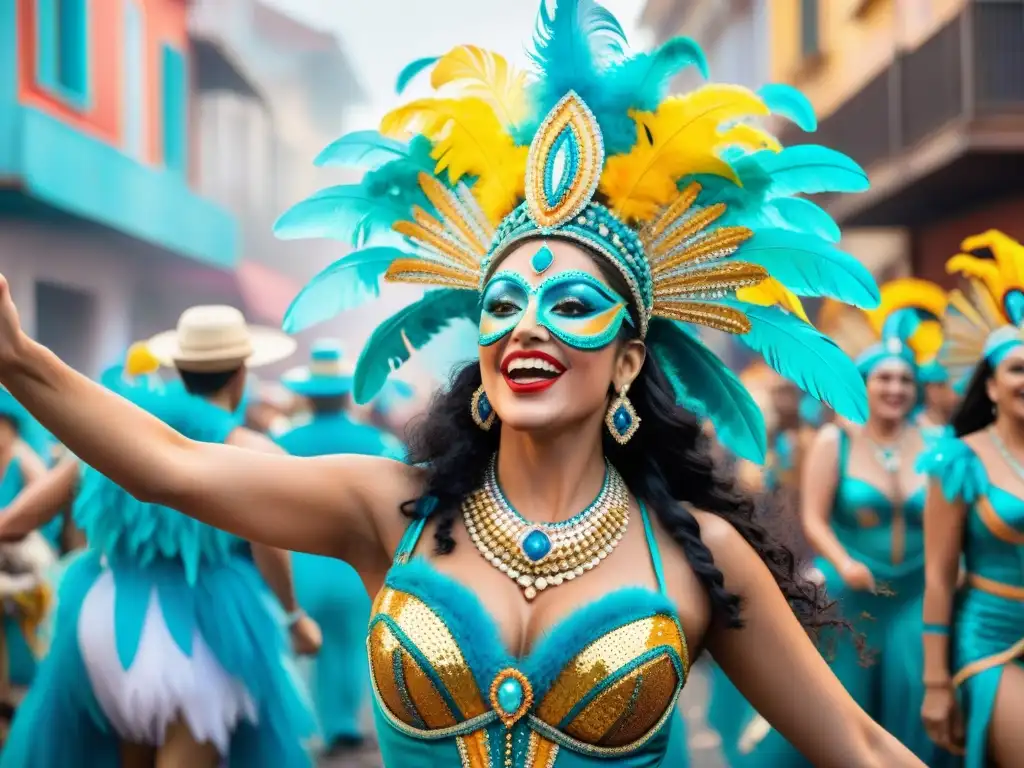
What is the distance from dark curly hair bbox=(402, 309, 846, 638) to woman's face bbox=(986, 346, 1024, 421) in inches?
72.2

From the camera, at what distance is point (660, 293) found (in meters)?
3.08

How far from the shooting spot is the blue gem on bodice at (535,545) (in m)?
2.85

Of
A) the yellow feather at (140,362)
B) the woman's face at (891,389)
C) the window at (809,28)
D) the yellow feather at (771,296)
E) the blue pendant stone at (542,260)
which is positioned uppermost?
the window at (809,28)

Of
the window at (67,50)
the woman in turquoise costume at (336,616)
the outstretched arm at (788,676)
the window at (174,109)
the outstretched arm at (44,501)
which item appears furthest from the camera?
the window at (174,109)

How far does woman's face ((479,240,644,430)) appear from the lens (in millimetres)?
2811

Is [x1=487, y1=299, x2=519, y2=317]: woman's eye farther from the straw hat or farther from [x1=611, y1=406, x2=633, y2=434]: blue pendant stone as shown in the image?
the straw hat

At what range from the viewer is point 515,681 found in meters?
2.71

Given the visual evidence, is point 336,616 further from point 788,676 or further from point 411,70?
point 788,676

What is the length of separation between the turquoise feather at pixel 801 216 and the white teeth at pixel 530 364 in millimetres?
707

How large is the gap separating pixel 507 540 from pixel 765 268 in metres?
0.81

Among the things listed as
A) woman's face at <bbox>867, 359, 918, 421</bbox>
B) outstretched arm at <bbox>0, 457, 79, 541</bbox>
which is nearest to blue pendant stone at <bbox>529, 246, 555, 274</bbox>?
outstretched arm at <bbox>0, 457, 79, 541</bbox>

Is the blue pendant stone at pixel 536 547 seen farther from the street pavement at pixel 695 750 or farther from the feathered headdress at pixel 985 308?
the street pavement at pixel 695 750

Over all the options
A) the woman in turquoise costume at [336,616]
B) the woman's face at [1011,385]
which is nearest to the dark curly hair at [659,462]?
the woman's face at [1011,385]

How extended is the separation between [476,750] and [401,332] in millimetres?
988
